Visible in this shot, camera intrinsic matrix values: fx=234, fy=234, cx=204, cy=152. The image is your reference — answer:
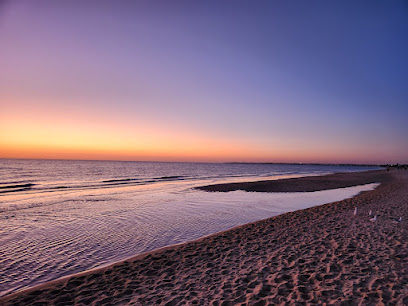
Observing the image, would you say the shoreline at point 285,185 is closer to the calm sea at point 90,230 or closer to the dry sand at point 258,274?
the calm sea at point 90,230

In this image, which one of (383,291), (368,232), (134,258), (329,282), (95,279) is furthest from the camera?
(368,232)

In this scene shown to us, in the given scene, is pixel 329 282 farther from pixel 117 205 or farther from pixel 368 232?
pixel 117 205

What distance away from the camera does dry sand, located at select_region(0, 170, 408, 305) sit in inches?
201

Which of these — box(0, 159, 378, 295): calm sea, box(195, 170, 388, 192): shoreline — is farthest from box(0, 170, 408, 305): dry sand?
box(195, 170, 388, 192): shoreline

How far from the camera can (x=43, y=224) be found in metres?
12.4

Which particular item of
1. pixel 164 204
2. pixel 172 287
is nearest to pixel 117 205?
pixel 164 204

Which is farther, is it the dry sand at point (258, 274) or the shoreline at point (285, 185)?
the shoreline at point (285, 185)

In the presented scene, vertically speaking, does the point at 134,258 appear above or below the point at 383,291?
below

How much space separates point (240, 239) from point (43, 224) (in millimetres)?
10468

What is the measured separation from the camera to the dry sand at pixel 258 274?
16.7 feet

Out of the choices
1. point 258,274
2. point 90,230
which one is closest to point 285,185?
point 90,230

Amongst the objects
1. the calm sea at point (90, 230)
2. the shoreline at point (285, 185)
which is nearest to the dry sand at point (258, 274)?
the calm sea at point (90, 230)

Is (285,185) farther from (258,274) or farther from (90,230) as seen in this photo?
(258,274)

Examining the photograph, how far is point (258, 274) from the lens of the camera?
6.13 m
